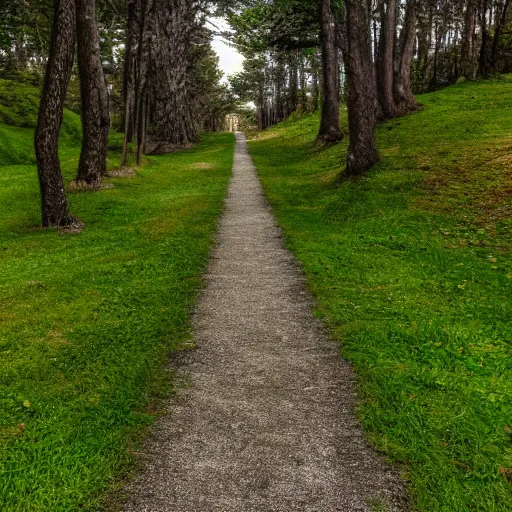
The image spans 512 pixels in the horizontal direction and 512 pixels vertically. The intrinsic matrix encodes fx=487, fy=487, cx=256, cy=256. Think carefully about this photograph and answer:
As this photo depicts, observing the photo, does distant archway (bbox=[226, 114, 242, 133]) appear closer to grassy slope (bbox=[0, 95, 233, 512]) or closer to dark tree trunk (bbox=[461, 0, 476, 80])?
dark tree trunk (bbox=[461, 0, 476, 80])

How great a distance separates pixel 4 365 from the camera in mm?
5133

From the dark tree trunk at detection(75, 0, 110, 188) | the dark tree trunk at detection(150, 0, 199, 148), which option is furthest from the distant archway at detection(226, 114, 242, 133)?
the dark tree trunk at detection(75, 0, 110, 188)

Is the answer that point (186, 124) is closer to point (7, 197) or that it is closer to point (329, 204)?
point (7, 197)

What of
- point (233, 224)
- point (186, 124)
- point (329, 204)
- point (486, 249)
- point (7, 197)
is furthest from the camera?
point (186, 124)

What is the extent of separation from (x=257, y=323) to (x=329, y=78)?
20.7 meters

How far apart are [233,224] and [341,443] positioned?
28.9ft

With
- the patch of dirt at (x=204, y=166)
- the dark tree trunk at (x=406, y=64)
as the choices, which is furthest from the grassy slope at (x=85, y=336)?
the dark tree trunk at (x=406, y=64)

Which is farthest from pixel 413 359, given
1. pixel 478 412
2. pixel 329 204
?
pixel 329 204

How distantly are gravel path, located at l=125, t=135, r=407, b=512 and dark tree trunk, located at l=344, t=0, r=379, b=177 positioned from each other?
A: 933cm

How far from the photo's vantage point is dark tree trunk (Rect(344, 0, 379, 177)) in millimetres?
14359

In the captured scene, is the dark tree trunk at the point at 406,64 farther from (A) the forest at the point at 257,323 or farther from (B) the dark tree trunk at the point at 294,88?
(B) the dark tree trunk at the point at 294,88

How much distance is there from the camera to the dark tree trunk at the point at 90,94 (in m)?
16.4

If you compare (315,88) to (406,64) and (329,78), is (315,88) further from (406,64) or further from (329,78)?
(329,78)

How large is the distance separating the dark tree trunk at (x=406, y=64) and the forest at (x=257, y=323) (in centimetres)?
622
